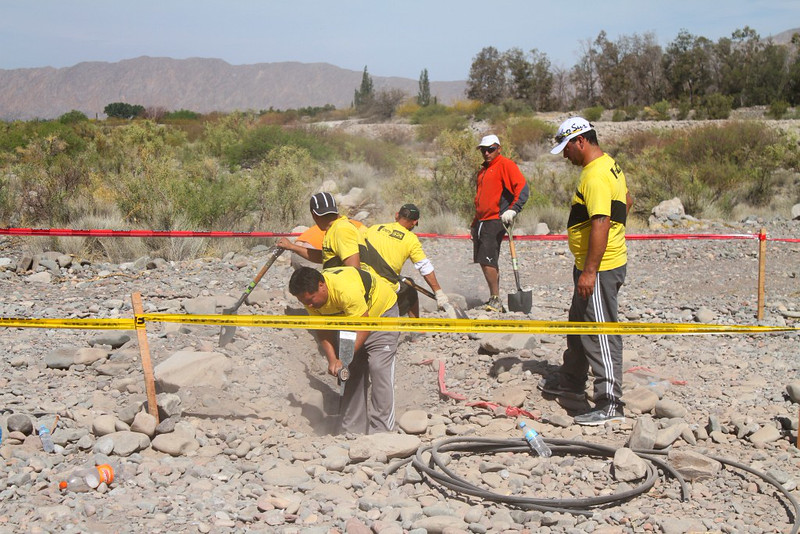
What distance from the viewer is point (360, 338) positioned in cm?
486

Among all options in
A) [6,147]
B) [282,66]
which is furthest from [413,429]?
[282,66]

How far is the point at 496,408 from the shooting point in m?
5.21

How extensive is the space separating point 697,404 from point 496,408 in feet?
4.30

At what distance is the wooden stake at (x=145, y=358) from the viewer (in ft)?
14.2

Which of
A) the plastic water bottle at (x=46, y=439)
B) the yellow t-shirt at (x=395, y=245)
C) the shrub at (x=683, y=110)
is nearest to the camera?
the plastic water bottle at (x=46, y=439)

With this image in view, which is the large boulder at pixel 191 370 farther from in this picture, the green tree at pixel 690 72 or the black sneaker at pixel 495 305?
the green tree at pixel 690 72

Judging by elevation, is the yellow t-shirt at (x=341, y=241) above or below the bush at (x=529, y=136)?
below

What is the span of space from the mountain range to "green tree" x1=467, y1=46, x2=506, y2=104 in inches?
1995

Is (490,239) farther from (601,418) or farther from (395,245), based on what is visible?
(601,418)

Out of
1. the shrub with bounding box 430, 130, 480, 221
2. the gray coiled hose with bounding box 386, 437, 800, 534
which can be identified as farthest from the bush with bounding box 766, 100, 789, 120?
the gray coiled hose with bounding box 386, 437, 800, 534

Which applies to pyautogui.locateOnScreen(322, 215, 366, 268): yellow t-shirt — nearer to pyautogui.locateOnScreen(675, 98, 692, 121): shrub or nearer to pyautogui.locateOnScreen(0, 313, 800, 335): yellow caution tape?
pyautogui.locateOnScreen(0, 313, 800, 335): yellow caution tape

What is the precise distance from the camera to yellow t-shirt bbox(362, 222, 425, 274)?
588cm

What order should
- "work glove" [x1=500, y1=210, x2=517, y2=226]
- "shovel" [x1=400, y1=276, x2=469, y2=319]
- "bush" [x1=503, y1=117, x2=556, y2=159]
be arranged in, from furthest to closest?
"bush" [x1=503, y1=117, x2=556, y2=159] → "work glove" [x1=500, y1=210, x2=517, y2=226] → "shovel" [x1=400, y1=276, x2=469, y2=319]

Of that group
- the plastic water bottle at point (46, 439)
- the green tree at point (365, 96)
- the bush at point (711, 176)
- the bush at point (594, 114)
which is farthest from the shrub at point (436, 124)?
the plastic water bottle at point (46, 439)
